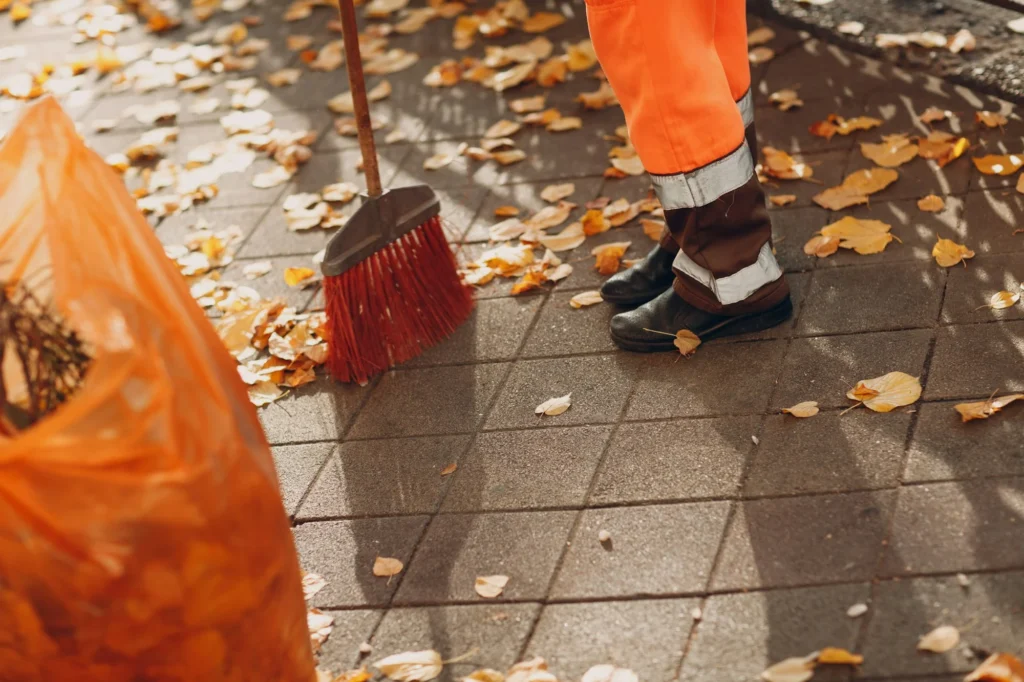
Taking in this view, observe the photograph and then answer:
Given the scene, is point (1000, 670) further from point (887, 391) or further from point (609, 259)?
point (609, 259)

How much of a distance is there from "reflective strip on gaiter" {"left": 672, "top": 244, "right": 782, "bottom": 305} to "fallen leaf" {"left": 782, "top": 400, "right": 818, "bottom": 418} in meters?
0.32

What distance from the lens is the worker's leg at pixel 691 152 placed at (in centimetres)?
225

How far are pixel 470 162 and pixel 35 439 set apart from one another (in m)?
2.40

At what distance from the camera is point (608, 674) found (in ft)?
5.97

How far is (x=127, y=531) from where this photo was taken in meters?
1.43

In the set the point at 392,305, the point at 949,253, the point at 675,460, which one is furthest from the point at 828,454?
the point at 392,305

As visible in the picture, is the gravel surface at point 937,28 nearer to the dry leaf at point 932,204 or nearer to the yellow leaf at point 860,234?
the dry leaf at point 932,204

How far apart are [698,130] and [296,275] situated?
134 cm

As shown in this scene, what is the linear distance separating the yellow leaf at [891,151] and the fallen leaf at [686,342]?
92 cm

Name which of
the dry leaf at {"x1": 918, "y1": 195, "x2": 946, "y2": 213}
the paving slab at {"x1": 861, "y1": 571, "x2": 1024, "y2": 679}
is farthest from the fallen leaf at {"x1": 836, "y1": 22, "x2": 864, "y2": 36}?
the paving slab at {"x1": 861, "y1": 571, "x2": 1024, "y2": 679}

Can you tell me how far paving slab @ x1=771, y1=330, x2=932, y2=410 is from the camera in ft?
7.61

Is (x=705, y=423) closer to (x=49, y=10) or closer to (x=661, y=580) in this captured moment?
(x=661, y=580)

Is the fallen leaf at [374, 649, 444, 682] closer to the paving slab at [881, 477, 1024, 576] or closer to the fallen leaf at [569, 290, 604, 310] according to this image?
the paving slab at [881, 477, 1024, 576]

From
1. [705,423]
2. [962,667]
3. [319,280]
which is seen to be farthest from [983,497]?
[319,280]
